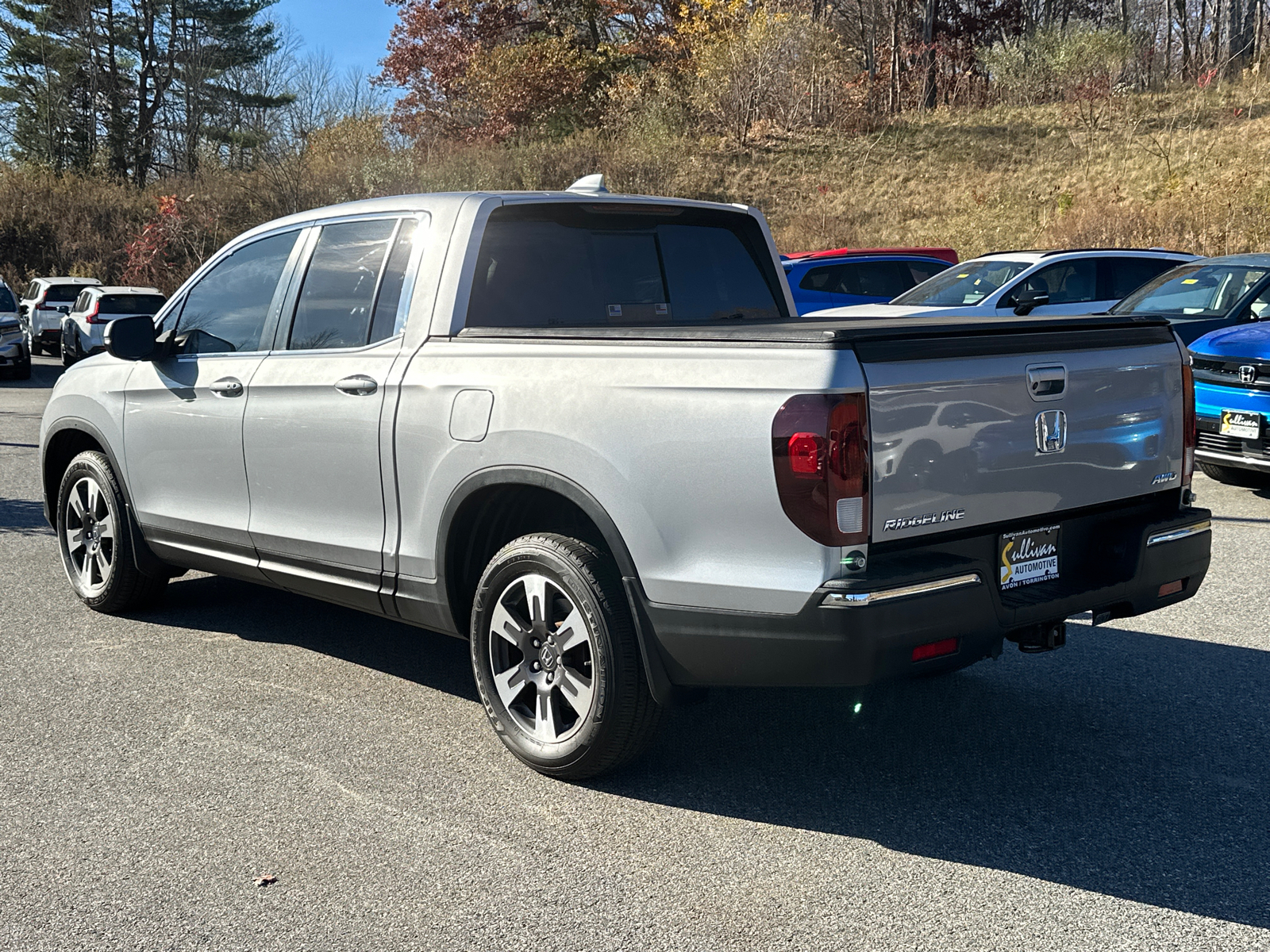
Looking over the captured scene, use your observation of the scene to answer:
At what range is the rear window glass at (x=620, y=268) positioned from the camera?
15.4 ft

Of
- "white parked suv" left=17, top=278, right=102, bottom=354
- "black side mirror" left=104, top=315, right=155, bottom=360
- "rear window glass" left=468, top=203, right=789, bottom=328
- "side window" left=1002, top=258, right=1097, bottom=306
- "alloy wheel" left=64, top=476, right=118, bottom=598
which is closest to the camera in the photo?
"rear window glass" left=468, top=203, right=789, bottom=328

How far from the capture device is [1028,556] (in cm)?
388

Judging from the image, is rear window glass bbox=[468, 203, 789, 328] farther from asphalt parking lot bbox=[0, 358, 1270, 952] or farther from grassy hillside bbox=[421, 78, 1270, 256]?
grassy hillside bbox=[421, 78, 1270, 256]

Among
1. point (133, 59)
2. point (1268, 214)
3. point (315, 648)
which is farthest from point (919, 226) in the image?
point (133, 59)

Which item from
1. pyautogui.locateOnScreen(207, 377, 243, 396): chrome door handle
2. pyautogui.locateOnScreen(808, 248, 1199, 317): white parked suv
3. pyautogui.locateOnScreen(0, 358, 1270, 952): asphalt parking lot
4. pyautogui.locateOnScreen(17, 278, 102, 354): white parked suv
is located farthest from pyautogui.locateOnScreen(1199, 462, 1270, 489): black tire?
pyautogui.locateOnScreen(17, 278, 102, 354): white parked suv

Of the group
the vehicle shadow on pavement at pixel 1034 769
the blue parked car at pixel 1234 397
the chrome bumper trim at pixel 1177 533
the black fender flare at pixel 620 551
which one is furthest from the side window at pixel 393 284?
the blue parked car at pixel 1234 397

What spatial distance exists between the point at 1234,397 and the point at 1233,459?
1.45 feet

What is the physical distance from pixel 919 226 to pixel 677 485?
29.4 m

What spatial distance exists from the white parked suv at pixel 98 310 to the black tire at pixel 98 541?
15991mm

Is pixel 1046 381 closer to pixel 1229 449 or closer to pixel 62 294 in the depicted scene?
pixel 1229 449

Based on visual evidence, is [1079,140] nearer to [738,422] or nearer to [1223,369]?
[1223,369]

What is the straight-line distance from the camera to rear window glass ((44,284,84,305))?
2559 cm

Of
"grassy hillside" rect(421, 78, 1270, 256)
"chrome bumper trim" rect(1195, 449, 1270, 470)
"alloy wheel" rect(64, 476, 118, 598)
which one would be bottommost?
"chrome bumper trim" rect(1195, 449, 1270, 470)

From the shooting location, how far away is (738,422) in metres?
3.49
